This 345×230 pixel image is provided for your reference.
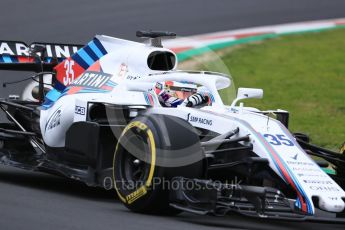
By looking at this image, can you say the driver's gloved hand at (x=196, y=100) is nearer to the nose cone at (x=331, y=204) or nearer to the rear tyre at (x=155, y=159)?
the rear tyre at (x=155, y=159)

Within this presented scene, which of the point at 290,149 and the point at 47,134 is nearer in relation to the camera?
the point at 290,149

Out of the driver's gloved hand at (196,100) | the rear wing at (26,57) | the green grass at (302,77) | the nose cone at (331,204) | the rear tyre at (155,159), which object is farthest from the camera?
the green grass at (302,77)

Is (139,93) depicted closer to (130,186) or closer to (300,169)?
(130,186)

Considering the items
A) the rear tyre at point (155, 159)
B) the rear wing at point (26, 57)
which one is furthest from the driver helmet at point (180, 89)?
the rear wing at point (26, 57)

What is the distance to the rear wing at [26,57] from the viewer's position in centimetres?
1145

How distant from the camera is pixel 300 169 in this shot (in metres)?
7.87

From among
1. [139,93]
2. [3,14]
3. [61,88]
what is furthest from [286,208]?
[3,14]

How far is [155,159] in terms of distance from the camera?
8062mm

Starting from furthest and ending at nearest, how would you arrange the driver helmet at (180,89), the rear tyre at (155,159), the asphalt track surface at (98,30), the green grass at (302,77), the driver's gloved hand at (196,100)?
the green grass at (302,77)
the driver helmet at (180,89)
the driver's gloved hand at (196,100)
the rear tyre at (155,159)
the asphalt track surface at (98,30)

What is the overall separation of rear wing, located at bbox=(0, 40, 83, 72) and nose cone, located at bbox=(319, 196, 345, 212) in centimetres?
500

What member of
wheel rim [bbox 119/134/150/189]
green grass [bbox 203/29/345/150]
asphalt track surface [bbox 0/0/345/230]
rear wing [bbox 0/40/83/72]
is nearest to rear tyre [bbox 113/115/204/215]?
wheel rim [bbox 119/134/150/189]

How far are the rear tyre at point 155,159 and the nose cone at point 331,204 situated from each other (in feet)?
3.86

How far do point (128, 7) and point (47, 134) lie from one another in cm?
1125

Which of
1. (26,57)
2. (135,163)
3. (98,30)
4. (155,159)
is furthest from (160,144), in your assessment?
(98,30)
